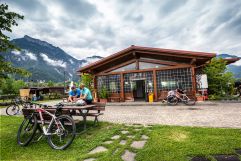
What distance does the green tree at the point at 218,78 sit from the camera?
14417mm

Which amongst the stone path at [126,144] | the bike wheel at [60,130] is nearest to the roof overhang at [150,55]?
the stone path at [126,144]

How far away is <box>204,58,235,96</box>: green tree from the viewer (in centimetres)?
1442

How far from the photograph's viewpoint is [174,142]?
412 centimetres

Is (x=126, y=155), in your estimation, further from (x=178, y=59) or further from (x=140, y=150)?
(x=178, y=59)

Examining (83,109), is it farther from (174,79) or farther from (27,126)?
(174,79)

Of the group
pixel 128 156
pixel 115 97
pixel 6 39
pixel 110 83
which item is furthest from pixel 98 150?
pixel 110 83

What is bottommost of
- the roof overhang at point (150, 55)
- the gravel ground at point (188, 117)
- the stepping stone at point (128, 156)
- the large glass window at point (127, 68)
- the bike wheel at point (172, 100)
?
the stepping stone at point (128, 156)

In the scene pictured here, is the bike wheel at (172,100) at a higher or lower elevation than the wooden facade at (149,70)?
lower

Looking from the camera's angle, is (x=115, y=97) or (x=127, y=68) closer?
(x=127, y=68)

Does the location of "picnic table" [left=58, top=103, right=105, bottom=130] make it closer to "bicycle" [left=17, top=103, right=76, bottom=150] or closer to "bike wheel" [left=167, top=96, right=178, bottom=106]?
"bicycle" [left=17, top=103, right=76, bottom=150]

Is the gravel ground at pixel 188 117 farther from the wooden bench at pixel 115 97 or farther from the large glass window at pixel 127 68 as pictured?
the large glass window at pixel 127 68

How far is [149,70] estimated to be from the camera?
51.0ft

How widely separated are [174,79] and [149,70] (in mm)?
2283

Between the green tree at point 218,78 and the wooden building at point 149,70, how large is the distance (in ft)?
2.46
